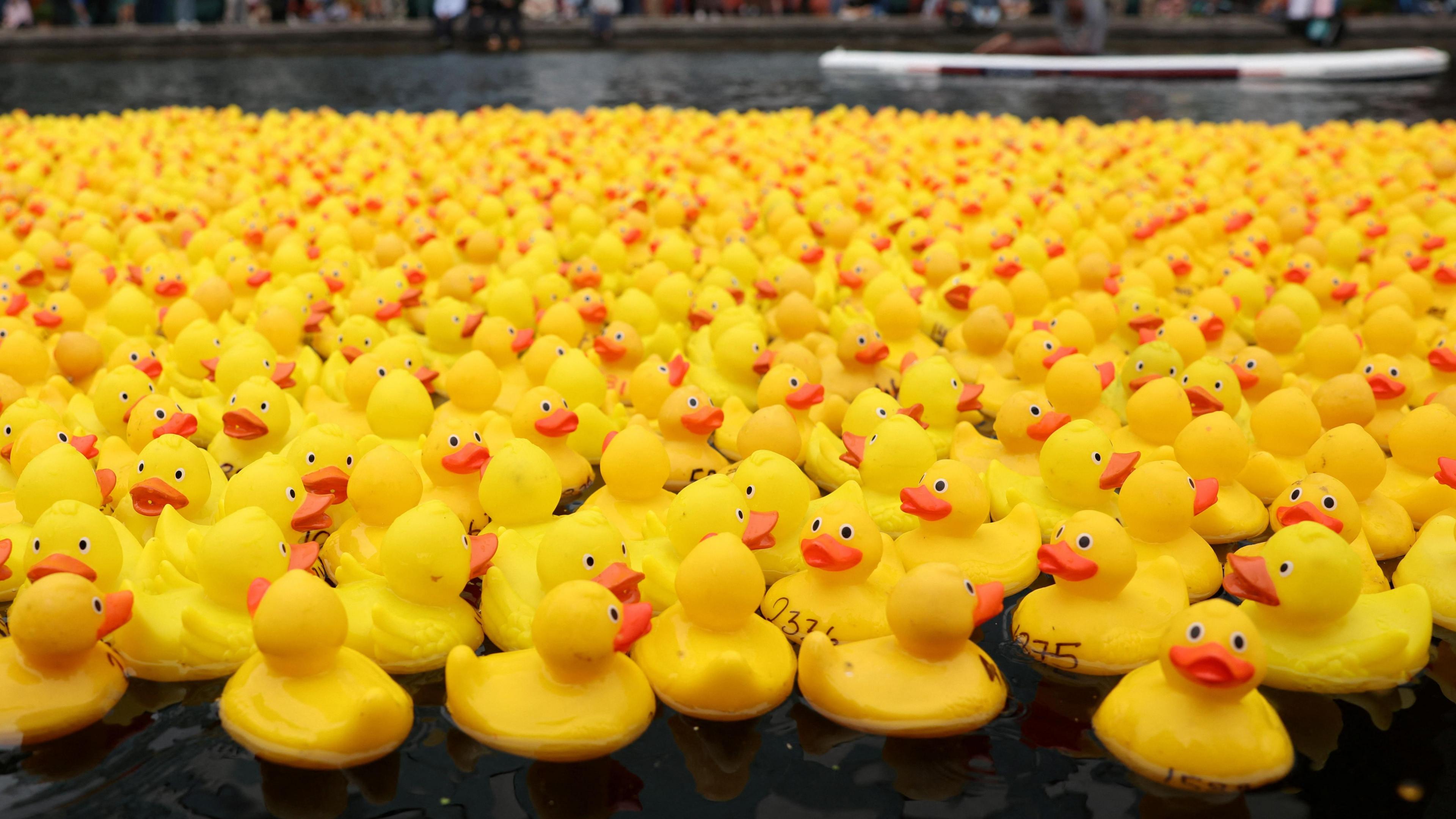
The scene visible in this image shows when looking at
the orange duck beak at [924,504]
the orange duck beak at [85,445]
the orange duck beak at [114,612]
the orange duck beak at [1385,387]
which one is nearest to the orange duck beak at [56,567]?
the orange duck beak at [114,612]

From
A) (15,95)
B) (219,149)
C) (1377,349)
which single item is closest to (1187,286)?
(1377,349)

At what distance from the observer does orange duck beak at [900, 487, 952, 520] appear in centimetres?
380

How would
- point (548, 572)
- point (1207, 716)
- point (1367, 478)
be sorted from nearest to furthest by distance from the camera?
point (1207, 716) → point (548, 572) → point (1367, 478)

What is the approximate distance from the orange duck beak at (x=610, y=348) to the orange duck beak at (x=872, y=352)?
1136 mm

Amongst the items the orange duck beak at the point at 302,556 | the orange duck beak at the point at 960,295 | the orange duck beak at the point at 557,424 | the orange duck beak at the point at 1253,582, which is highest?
the orange duck beak at the point at 960,295

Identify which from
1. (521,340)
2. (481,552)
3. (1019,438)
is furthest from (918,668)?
(521,340)

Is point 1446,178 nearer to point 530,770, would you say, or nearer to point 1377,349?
point 1377,349

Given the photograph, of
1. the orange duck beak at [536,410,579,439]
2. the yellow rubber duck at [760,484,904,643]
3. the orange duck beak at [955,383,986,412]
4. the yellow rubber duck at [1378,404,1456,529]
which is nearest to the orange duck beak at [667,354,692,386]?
the orange duck beak at [536,410,579,439]

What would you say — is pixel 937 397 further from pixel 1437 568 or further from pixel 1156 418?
pixel 1437 568

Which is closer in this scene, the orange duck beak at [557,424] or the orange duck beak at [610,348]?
the orange duck beak at [557,424]

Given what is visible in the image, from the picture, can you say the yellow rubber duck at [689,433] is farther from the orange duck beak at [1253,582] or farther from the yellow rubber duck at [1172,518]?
the orange duck beak at [1253,582]

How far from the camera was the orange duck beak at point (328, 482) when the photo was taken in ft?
13.1

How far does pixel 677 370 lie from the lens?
5016mm

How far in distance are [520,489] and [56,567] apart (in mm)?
1432
